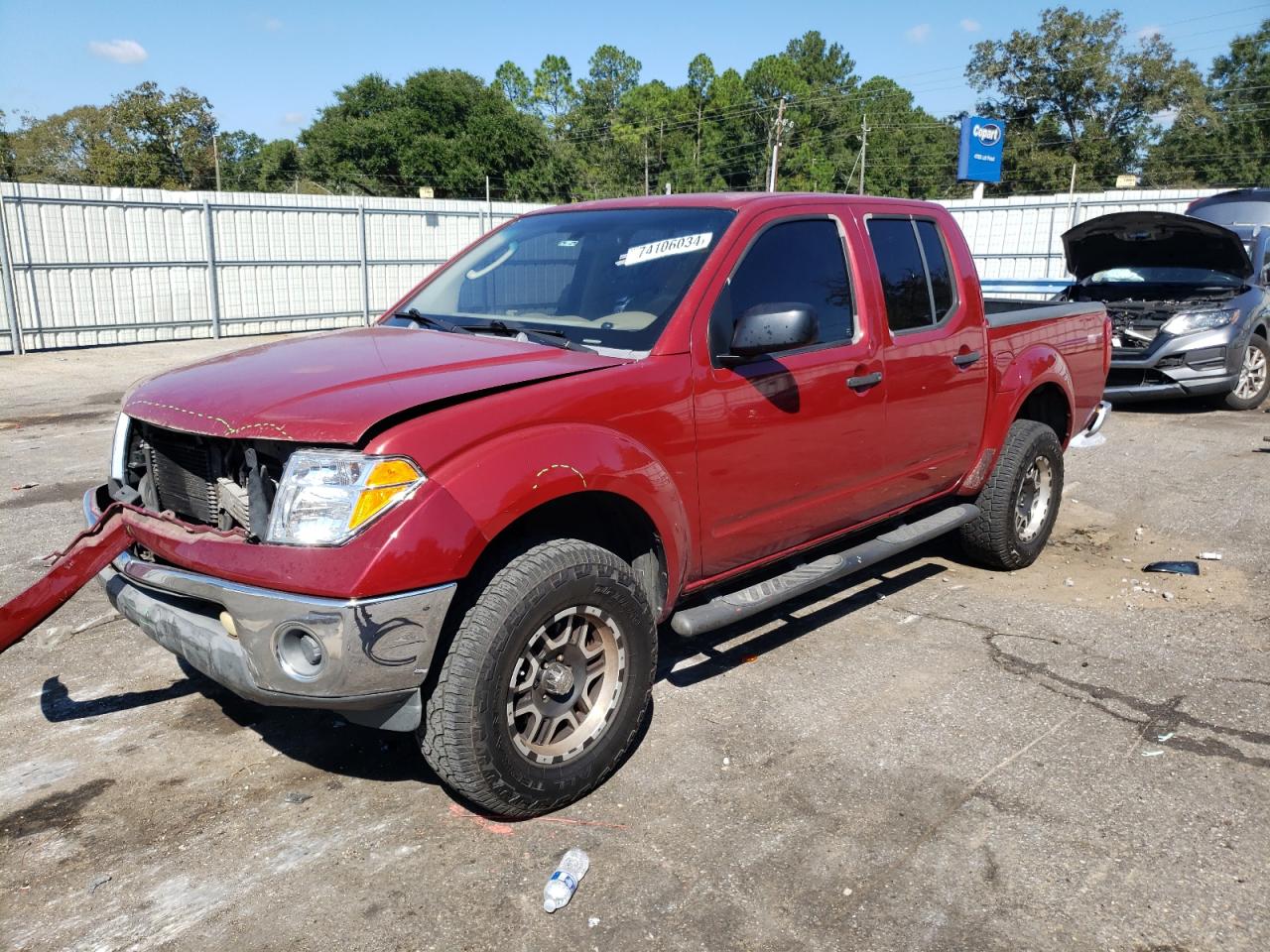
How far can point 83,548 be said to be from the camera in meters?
3.19

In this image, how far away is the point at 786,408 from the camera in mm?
3775

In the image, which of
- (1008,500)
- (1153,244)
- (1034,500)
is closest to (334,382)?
(1008,500)

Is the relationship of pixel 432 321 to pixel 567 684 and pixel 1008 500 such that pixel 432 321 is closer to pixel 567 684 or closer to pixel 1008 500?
pixel 567 684

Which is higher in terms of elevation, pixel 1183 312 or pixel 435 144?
pixel 435 144

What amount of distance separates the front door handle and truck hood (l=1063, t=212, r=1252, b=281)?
7051 millimetres

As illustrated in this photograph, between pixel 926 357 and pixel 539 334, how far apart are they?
193 centimetres

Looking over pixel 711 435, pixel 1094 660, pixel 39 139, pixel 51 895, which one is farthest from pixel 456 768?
pixel 39 139

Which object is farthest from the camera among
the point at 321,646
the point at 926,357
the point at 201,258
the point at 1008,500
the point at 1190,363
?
the point at 201,258

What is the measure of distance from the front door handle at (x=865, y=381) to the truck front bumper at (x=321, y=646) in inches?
83.1

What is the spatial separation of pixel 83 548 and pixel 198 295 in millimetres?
16802

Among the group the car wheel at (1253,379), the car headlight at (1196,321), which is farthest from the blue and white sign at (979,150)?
the car headlight at (1196,321)

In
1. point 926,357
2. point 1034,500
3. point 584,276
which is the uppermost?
point 584,276

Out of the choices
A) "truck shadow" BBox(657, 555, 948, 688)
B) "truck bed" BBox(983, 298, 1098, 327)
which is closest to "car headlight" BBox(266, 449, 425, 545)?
"truck shadow" BBox(657, 555, 948, 688)

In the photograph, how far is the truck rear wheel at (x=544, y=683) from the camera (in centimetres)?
281
